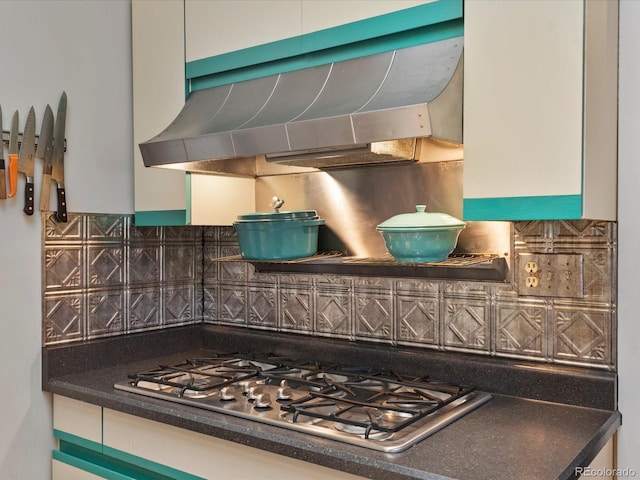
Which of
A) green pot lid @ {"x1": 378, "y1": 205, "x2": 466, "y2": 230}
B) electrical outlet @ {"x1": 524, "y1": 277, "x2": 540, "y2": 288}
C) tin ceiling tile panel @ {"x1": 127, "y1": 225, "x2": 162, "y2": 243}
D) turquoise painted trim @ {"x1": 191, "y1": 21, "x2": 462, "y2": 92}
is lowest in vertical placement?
electrical outlet @ {"x1": 524, "y1": 277, "x2": 540, "y2": 288}

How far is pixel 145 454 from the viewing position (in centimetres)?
163

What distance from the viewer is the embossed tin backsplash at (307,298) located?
156 centimetres

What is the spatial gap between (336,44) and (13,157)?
1026 millimetres

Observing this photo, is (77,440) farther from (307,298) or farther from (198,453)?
(307,298)

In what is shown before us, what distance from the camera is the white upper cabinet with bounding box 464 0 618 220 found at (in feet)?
4.09

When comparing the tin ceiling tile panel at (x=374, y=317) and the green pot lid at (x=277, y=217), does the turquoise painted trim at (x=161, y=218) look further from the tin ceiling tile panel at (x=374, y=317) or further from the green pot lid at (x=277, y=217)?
the tin ceiling tile panel at (x=374, y=317)

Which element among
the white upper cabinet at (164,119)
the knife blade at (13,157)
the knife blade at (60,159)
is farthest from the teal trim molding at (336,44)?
the knife blade at (13,157)

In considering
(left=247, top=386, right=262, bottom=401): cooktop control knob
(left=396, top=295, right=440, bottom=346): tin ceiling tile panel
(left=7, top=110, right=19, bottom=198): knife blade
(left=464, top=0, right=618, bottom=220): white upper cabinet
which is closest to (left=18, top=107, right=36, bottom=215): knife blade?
(left=7, top=110, right=19, bottom=198): knife blade

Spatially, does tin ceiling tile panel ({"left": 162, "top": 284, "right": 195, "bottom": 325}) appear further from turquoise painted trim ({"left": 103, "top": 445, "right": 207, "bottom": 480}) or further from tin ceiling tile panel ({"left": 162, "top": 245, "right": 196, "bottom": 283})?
turquoise painted trim ({"left": 103, "top": 445, "right": 207, "bottom": 480})

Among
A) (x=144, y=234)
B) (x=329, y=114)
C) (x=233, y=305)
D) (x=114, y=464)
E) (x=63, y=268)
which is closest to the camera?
(x=329, y=114)

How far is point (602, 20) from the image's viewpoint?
1.35m

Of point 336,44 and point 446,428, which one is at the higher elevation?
point 336,44

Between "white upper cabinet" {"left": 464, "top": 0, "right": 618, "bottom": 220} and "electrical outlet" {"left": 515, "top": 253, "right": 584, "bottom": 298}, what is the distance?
201mm

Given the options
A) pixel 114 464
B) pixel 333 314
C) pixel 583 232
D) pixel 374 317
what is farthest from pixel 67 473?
pixel 583 232
